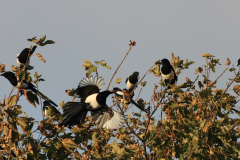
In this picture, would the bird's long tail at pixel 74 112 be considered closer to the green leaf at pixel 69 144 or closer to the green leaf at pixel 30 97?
the green leaf at pixel 69 144

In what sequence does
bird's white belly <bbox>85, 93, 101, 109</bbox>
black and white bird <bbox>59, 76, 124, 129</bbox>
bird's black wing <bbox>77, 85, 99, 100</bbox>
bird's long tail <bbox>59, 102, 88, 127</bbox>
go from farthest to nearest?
bird's black wing <bbox>77, 85, 99, 100</bbox> < bird's white belly <bbox>85, 93, 101, 109</bbox> < black and white bird <bbox>59, 76, 124, 129</bbox> < bird's long tail <bbox>59, 102, 88, 127</bbox>

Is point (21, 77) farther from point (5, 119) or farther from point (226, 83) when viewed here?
point (226, 83)

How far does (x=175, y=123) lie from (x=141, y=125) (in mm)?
1099

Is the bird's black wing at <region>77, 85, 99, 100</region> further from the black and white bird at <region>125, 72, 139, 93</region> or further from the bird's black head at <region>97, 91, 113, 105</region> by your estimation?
the black and white bird at <region>125, 72, 139, 93</region>

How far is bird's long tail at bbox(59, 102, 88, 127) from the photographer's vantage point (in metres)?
4.41

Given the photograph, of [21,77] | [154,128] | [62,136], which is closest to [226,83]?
[154,128]

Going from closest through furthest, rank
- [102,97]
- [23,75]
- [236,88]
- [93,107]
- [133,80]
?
1. [23,75]
2. [236,88]
3. [102,97]
4. [93,107]
5. [133,80]

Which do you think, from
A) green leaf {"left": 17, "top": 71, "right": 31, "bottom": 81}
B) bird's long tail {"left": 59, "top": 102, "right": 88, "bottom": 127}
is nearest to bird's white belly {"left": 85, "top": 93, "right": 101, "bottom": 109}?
bird's long tail {"left": 59, "top": 102, "right": 88, "bottom": 127}

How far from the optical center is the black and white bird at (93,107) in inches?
185

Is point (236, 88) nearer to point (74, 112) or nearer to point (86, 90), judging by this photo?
point (74, 112)

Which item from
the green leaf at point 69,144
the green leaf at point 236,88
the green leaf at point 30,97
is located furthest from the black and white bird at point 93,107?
the green leaf at point 236,88

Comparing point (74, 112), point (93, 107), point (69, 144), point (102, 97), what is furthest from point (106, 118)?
point (69, 144)

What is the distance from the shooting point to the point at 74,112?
15.2 ft

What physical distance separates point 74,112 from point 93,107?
40cm
